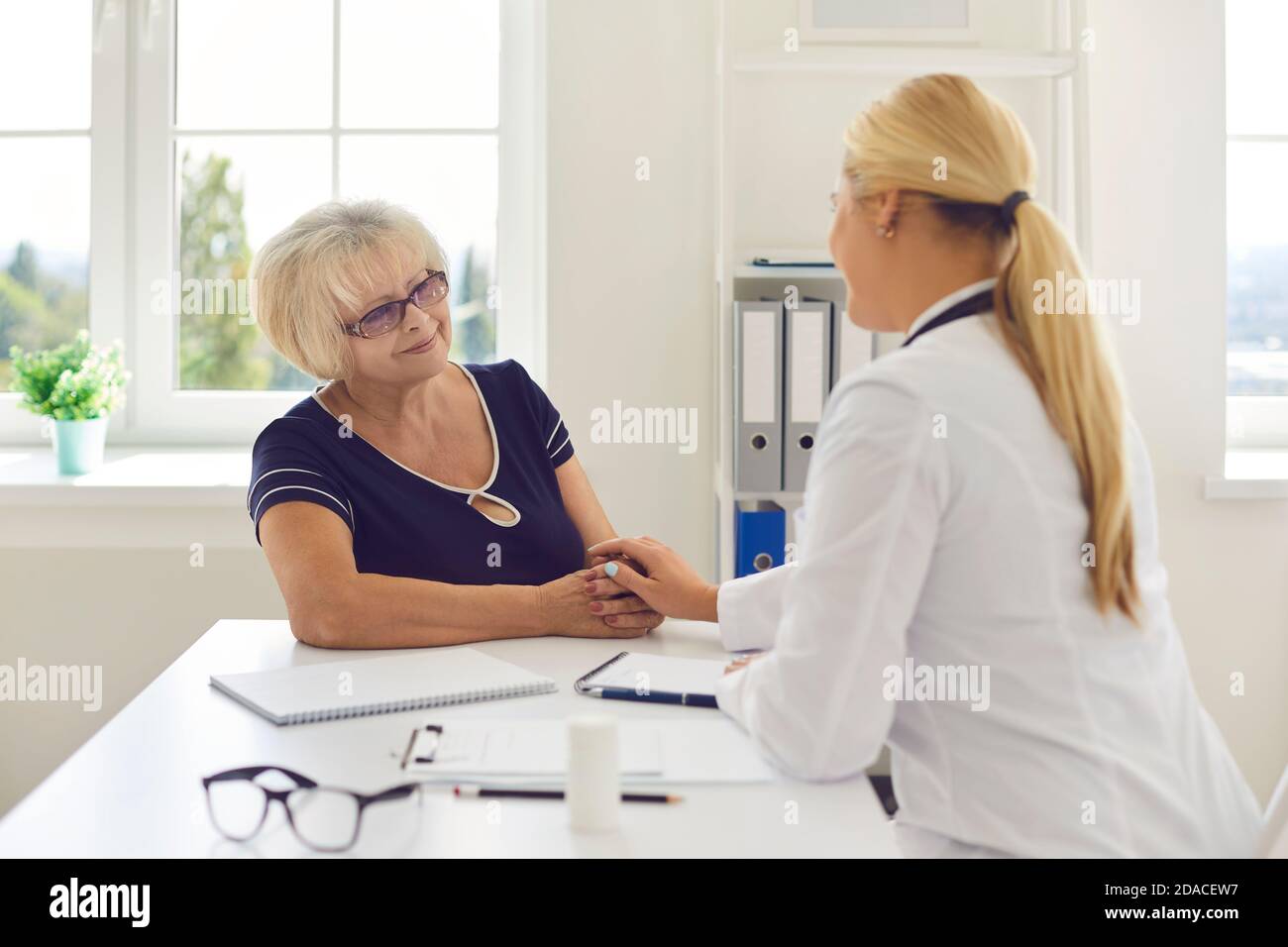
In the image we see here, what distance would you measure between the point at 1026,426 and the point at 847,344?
138 cm

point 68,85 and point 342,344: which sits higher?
point 68,85

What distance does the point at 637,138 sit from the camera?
2.63m

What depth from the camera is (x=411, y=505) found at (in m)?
1.76

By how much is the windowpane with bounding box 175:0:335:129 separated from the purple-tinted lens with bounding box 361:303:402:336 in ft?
4.21

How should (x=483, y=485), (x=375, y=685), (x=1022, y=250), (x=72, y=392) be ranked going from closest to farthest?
(x=1022, y=250) → (x=375, y=685) → (x=483, y=485) → (x=72, y=392)

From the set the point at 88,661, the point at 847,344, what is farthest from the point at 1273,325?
the point at 88,661

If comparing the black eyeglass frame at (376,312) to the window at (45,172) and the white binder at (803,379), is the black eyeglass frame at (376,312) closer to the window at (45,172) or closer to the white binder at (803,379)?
the white binder at (803,379)

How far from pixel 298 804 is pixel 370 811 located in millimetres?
64

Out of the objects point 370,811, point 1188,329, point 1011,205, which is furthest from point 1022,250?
point 1188,329

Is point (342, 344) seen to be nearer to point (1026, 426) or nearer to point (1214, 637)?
point (1026, 426)

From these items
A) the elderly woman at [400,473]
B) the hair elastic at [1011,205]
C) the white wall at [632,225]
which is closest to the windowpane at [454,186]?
the white wall at [632,225]

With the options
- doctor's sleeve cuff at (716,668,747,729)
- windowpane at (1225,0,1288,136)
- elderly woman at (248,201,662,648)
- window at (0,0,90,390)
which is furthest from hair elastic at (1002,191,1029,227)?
window at (0,0,90,390)

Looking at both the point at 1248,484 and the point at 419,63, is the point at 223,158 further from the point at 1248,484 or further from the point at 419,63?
the point at 1248,484

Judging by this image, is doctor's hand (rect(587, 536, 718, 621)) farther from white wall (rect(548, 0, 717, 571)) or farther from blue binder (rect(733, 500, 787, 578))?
white wall (rect(548, 0, 717, 571))
